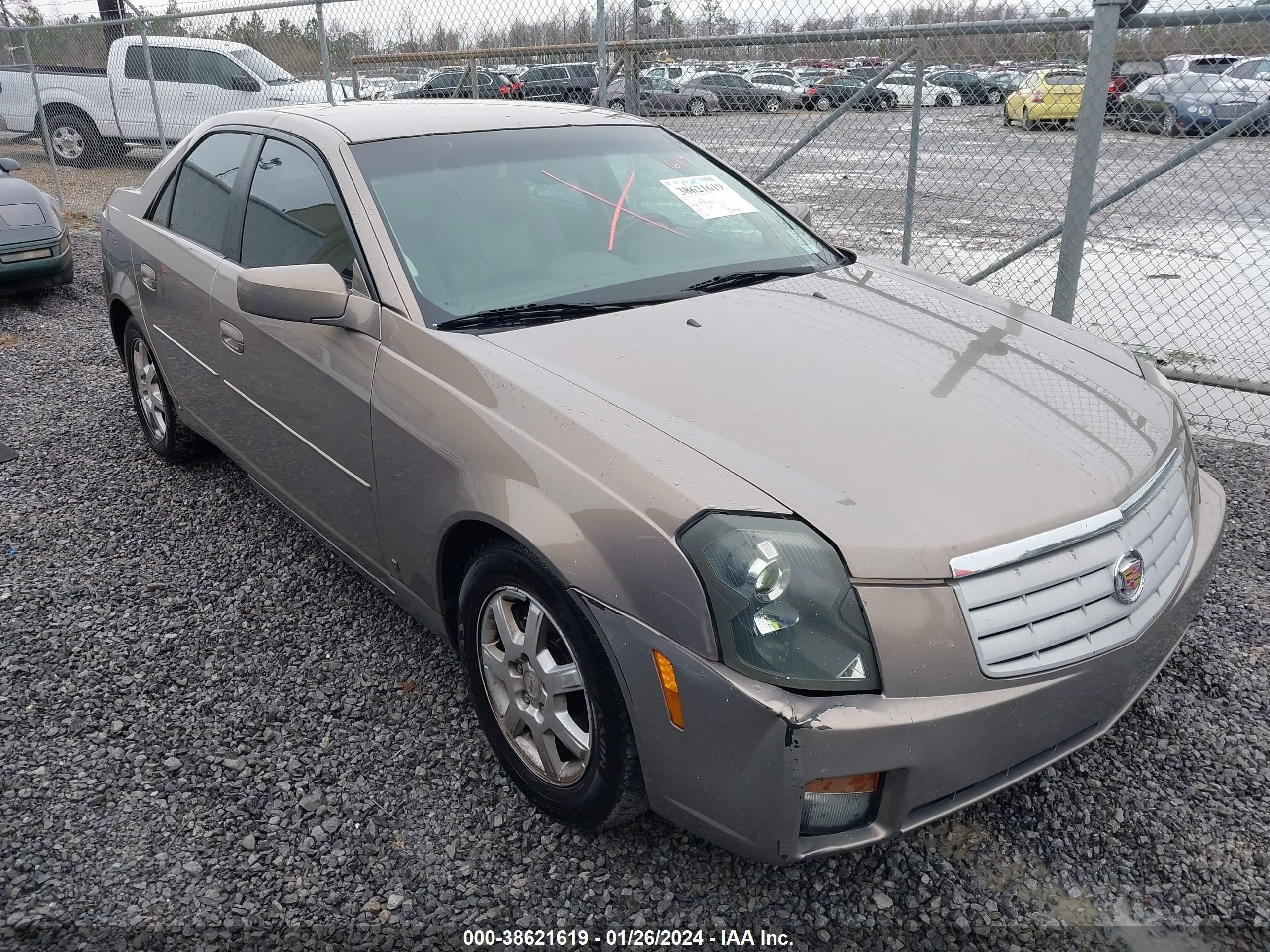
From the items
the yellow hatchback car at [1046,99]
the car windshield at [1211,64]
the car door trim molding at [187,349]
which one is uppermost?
the car windshield at [1211,64]

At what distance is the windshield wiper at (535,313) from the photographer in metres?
2.53

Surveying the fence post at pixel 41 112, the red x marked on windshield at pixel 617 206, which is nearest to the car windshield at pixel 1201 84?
the red x marked on windshield at pixel 617 206

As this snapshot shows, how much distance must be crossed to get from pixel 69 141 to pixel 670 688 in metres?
15.6

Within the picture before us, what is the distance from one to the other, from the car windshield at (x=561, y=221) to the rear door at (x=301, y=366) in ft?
0.69

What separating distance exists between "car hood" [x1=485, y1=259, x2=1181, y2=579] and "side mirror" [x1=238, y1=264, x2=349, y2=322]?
513 millimetres

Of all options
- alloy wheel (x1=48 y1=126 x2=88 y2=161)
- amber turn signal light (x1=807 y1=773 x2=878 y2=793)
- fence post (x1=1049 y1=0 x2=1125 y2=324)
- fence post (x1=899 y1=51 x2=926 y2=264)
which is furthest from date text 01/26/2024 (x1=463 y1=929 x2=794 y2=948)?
alloy wheel (x1=48 y1=126 x2=88 y2=161)

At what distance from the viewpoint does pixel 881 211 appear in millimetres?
9266

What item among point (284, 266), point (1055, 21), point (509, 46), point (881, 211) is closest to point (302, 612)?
point (284, 266)

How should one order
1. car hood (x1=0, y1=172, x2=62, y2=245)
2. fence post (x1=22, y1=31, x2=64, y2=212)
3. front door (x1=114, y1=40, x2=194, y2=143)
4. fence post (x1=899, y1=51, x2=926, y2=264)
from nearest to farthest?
fence post (x1=899, y1=51, x2=926, y2=264) → car hood (x1=0, y1=172, x2=62, y2=245) → fence post (x1=22, y1=31, x2=64, y2=212) → front door (x1=114, y1=40, x2=194, y2=143)

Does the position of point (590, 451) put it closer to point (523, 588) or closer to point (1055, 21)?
point (523, 588)

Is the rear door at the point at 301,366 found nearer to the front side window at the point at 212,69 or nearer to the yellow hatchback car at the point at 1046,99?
the yellow hatchback car at the point at 1046,99

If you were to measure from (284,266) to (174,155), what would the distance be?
192cm

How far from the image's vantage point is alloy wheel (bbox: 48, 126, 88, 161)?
543 inches

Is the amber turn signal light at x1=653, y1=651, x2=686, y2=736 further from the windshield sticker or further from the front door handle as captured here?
the front door handle
